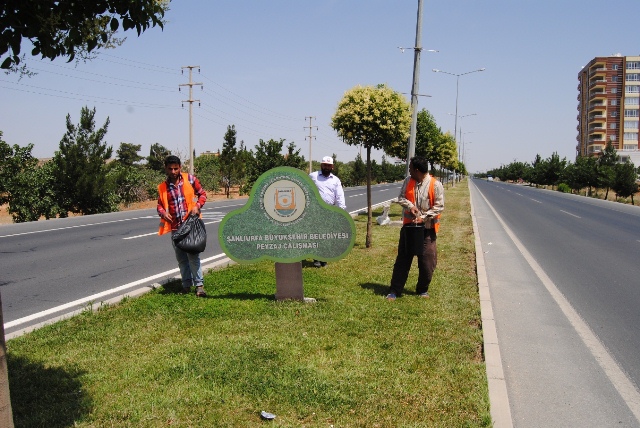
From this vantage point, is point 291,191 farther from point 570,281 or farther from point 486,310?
point 570,281

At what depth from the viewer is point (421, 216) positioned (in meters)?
6.64

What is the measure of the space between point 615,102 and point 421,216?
3979 inches

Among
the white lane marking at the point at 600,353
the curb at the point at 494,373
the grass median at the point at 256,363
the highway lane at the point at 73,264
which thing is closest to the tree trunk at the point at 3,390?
the grass median at the point at 256,363

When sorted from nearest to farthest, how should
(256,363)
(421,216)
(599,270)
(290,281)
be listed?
(256,363)
(290,281)
(421,216)
(599,270)

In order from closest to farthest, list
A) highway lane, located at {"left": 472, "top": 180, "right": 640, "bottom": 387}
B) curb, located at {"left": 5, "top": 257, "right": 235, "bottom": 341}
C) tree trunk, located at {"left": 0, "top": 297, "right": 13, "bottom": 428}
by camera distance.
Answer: tree trunk, located at {"left": 0, "top": 297, "right": 13, "bottom": 428}, curb, located at {"left": 5, "top": 257, "right": 235, "bottom": 341}, highway lane, located at {"left": 472, "top": 180, "right": 640, "bottom": 387}

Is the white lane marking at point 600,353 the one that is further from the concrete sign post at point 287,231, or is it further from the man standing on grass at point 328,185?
the man standing on grass at point 328,185

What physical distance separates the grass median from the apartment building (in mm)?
96502

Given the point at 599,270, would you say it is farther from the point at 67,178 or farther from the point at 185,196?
the point at 67,178

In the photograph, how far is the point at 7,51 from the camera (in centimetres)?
297

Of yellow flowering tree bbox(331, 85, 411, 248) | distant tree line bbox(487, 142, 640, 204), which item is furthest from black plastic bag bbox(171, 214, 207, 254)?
distant tree line bbox(487, 142, 640, 204)

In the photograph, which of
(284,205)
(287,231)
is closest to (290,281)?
(287,231)

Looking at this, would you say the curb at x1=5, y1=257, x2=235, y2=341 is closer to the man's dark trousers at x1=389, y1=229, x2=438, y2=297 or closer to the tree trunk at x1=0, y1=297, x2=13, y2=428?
the tree trunk at x1=0, y1=297, x2=13, y2=428

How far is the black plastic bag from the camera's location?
6500 mm

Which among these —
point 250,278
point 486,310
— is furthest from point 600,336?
point 250,278
